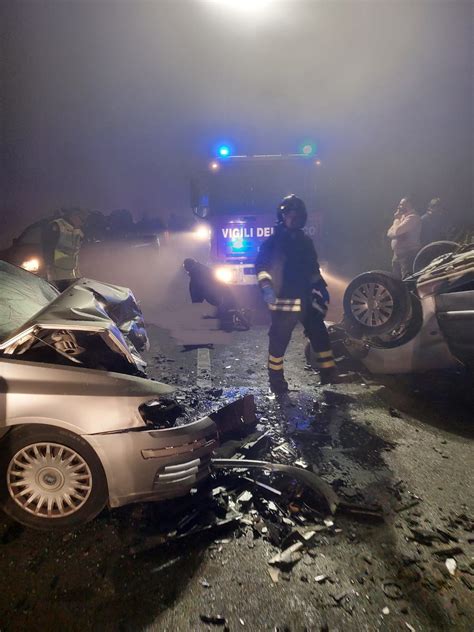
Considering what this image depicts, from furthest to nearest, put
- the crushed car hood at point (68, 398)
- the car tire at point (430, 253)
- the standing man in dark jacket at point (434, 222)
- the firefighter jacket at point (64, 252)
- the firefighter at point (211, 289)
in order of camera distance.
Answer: the standing man in dark jacket at point (434, 222), the firefighter at point (211, 289), the firefighter jacket at point (64, 252), the car tire at point (430, 253), the crushed car hood at point (68, 398)

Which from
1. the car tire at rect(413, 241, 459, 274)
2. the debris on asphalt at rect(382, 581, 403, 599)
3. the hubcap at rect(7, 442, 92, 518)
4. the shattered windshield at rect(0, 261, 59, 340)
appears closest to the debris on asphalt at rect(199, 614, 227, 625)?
the debris on asphalt at rect(382, 581, 403, 599)

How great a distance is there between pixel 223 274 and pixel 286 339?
3.85m

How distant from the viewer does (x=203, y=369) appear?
17.6ft

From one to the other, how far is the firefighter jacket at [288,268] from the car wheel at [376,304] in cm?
53

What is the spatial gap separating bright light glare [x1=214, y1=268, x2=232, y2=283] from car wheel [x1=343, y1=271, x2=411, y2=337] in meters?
3.78

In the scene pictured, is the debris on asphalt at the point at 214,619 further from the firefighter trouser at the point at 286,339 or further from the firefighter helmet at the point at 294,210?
the firefighter helmet at the point at 294,210

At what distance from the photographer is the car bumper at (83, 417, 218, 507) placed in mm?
2156

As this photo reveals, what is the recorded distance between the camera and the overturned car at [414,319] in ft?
13.1

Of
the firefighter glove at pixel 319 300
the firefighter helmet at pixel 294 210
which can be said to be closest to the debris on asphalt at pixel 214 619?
the firefighter glove at pixel 319 300

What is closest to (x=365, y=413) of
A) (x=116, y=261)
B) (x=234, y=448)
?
(x=234, y=448)

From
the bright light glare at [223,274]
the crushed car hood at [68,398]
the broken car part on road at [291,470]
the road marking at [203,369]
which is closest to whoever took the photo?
the crushed car hood at [68,398]

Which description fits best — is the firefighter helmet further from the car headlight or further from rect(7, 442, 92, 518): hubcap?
rect(7, 442, 92, 518): hubcap

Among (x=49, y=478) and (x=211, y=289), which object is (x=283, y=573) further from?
(x=211, y=289)

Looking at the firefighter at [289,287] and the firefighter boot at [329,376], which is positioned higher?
the firefighter at [289,287]
